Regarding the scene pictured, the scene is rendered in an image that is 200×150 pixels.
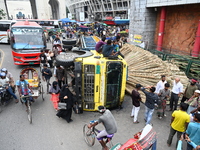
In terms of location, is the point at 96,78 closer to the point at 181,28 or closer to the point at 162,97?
the point at 162,97

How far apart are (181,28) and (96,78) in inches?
410

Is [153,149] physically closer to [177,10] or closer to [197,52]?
[197,52]

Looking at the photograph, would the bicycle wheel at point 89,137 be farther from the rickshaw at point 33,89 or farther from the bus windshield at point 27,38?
the bus windshield at point 27,38

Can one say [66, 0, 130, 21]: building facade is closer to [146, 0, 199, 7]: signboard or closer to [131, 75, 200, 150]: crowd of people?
[146, 0, 199, 7]: signboard

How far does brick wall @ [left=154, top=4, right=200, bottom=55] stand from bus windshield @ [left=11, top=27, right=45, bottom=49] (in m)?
10.7

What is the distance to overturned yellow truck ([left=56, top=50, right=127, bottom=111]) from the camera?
18.1ft

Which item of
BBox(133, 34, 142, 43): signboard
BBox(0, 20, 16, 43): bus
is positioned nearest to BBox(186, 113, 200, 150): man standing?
BBox(133, 34, 142, 43): signboard

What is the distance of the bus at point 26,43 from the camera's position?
10953mm

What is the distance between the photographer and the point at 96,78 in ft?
18.4

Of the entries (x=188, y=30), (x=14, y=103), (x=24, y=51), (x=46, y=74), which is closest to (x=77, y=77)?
(x=46, y=74)

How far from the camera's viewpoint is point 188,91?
5957 millimetres

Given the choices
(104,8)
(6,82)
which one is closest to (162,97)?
(6,82)

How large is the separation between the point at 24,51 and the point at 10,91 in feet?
17.3

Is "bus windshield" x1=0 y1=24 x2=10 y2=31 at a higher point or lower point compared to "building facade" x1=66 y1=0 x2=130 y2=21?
lower
